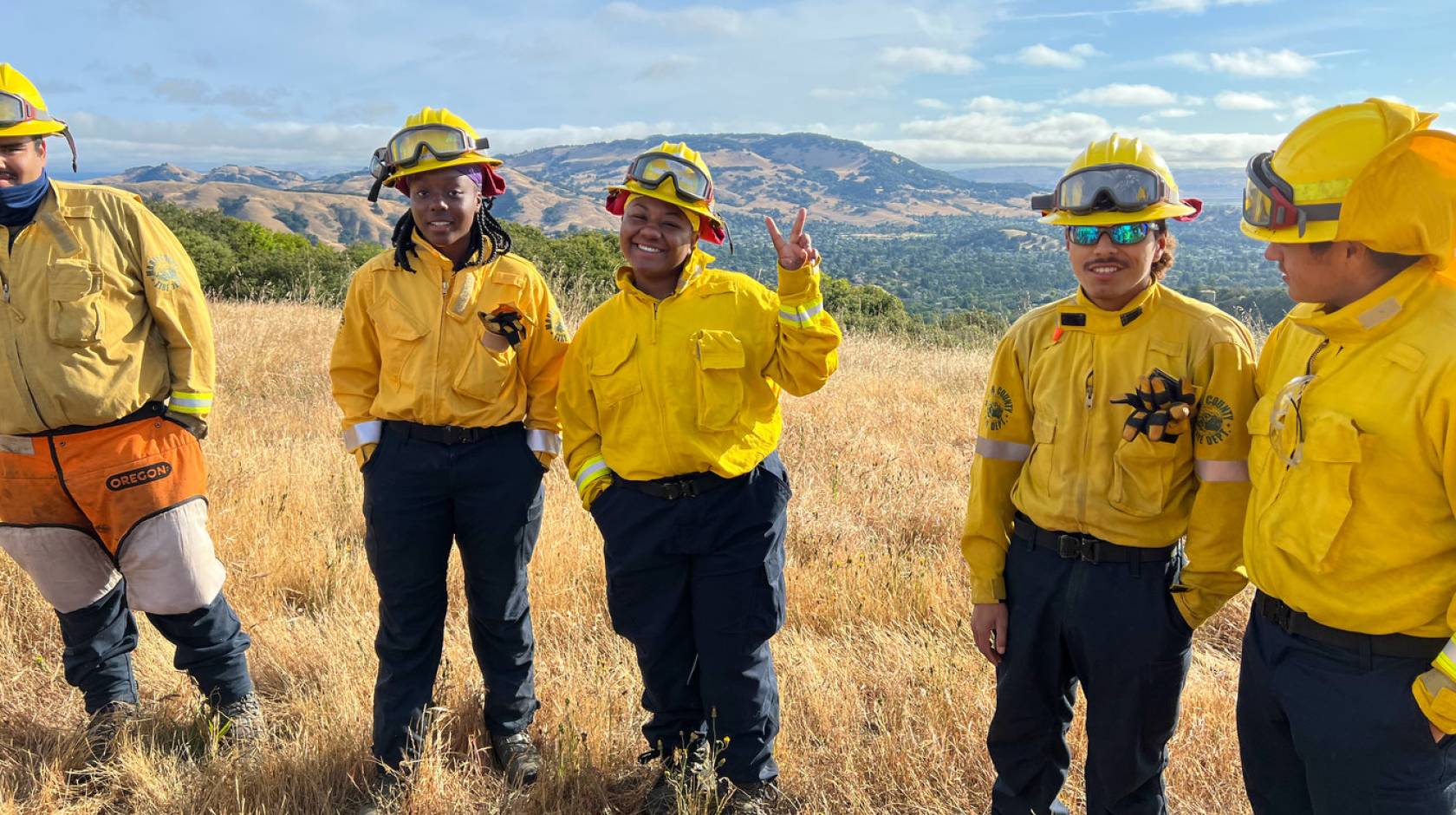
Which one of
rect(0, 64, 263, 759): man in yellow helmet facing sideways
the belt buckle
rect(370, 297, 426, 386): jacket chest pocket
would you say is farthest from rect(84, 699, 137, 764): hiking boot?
the belt buckle

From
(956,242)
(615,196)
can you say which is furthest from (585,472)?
(956,242)

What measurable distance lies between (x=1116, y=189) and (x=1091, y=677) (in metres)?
1.46

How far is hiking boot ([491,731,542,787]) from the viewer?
344cm

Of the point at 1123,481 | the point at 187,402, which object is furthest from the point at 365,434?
the point at 1123,481

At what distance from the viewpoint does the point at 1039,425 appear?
2.74m

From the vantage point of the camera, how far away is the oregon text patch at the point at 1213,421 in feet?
8.05

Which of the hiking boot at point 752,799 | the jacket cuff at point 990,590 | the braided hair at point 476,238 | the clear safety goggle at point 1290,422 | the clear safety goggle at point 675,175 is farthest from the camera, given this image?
the braided hair at point 476,238

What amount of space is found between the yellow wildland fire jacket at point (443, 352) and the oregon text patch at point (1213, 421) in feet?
7.37

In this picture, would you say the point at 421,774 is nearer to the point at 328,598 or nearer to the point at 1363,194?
the point at 328,598

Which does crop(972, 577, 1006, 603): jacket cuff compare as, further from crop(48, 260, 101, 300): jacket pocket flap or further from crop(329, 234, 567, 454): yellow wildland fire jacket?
crop(48, 260, 101, 300): jacket pocket flap

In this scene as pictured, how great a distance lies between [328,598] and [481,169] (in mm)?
2833

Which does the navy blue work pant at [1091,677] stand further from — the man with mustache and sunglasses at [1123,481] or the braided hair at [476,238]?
the braided hair at [476,238]

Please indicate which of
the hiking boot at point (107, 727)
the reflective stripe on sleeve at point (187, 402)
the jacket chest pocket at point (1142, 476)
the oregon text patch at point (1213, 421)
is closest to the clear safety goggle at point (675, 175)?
the jacket chest pocket at point (1142, 476)

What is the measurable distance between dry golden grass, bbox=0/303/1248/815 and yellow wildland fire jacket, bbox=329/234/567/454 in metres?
1.27
